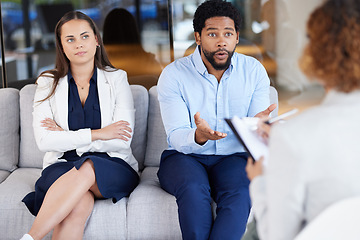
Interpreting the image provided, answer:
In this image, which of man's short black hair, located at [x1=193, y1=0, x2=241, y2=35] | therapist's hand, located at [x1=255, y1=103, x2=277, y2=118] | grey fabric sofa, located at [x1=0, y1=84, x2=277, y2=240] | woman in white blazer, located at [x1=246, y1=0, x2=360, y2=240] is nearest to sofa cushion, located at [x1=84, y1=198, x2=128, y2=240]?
grey fabric sofa, located at [x1=0, y1=84, x2=277, y2=240]

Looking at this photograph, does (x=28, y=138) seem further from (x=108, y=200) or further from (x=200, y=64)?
(x=200, y=64)

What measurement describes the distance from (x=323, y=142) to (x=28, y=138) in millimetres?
2258

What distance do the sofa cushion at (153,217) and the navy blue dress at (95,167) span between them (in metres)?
0.11

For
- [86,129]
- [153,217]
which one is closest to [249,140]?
[153,217]

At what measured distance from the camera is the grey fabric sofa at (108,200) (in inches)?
95.6

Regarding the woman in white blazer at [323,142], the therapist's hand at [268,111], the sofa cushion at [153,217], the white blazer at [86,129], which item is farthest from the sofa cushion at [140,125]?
the woman in white blazer at [323,142]

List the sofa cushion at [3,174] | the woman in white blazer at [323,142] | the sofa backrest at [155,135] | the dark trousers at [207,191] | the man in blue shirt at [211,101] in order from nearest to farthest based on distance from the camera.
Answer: the woman in white blazer at [323,142] → the dark trousers at [207,191] → the man in blue shirt at [211,101] → the sofa cushion at [3,174] → the sofa backrest at [155,135]

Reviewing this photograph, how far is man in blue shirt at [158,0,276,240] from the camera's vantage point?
2.40m

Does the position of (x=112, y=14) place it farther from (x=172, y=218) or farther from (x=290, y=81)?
(x=172, y=218)

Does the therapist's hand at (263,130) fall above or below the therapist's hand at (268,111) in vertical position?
above

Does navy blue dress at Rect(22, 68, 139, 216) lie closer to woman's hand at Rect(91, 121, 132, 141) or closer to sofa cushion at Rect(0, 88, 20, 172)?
woman's hand at Rect(91, 121, 132, 141)

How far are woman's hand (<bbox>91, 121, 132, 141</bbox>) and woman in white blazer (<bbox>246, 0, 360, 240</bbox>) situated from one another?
1552 mm

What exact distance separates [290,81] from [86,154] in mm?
3817

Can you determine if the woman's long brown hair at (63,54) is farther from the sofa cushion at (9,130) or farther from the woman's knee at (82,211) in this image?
the woman's knee at (82,211)
